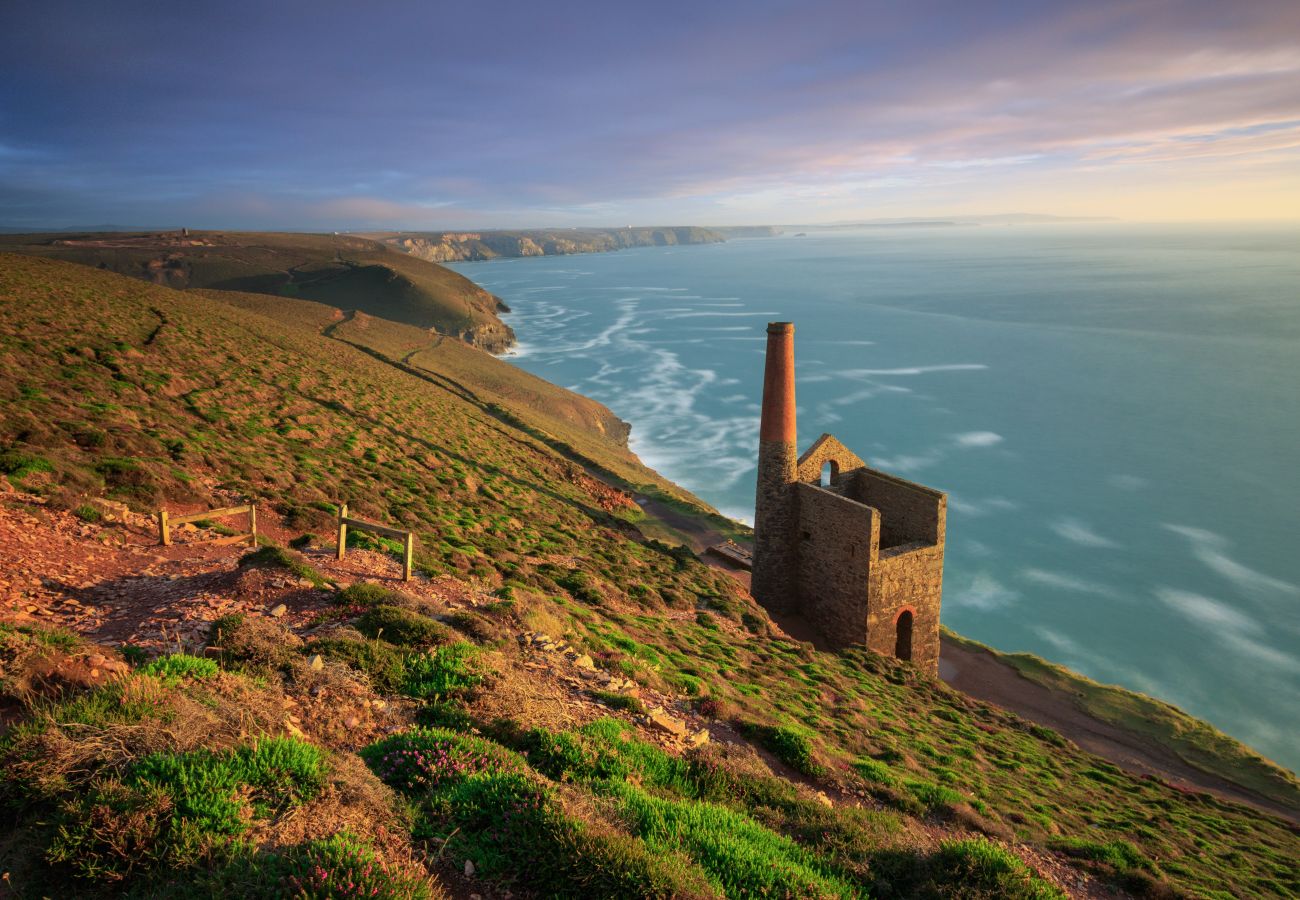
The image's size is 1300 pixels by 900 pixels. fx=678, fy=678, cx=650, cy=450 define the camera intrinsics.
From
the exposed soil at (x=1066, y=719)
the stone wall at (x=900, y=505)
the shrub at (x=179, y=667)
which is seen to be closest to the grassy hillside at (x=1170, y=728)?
the exposed soil at (x=1066, y=719)

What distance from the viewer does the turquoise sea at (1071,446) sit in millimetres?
42812

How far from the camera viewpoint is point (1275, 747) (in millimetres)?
33562

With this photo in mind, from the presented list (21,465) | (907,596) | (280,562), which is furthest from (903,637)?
(21,465)

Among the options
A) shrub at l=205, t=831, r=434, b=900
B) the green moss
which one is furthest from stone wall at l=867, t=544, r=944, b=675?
shrub at l=205, t=831, r=434, b=900

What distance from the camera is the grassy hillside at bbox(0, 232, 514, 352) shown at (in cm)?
11062

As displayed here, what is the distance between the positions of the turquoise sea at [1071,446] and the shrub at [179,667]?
44.6 metres

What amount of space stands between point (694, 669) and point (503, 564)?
638cm

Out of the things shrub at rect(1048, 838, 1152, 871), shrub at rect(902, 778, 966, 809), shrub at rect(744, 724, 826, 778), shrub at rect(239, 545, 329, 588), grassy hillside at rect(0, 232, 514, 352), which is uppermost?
grassy hillside at rect(0, 232, 514, 352)

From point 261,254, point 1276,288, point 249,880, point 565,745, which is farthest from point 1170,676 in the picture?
point 1276,288

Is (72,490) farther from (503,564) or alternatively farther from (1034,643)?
(1034,643)

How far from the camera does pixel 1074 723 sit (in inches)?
1009

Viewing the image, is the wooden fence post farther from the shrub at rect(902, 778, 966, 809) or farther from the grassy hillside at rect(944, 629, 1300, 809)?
the grassy hillside at rect(944, 629, 1300, 809)

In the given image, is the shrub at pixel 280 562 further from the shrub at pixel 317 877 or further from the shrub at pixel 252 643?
the shrub at pixel 317 877

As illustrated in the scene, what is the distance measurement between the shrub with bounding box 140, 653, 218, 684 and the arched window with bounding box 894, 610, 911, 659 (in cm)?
2243
